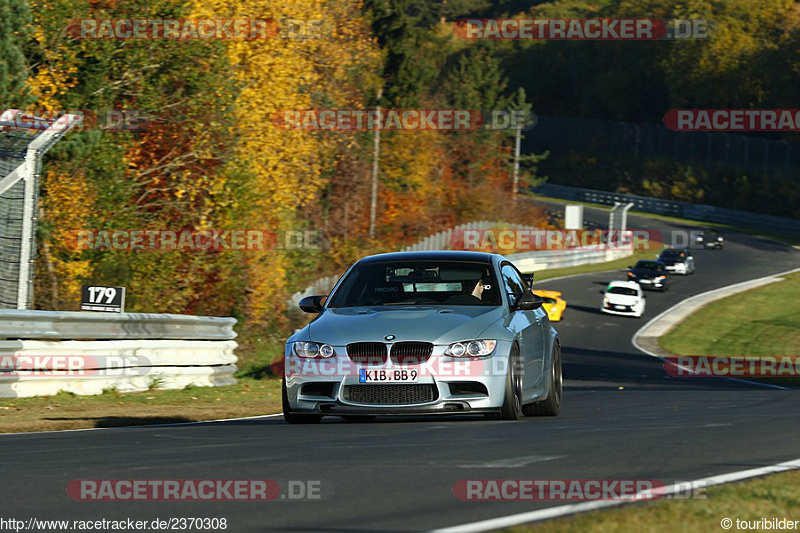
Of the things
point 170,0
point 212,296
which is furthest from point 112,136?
point 212,296

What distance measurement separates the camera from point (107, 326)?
15305 millimetres

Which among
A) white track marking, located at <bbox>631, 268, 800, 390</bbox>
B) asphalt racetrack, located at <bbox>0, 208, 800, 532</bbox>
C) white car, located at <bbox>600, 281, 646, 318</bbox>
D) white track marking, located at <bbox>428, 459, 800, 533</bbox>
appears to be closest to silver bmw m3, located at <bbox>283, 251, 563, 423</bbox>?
asphalt racetrack, located at <bbox>0, 208, 800, 532</bbox>

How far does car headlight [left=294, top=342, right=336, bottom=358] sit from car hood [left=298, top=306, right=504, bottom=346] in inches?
2.0

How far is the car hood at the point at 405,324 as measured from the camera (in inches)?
411

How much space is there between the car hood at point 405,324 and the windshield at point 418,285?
0.25 metres

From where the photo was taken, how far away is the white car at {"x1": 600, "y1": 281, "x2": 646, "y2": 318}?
4756 centimetres

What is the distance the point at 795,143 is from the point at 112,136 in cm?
8304

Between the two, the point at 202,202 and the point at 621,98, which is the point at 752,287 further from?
the point at 621,98

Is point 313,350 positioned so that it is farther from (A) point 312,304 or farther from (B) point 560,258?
(B) point 560,258

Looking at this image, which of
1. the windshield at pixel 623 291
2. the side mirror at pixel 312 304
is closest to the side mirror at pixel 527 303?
the side mirror at pixel 312 304

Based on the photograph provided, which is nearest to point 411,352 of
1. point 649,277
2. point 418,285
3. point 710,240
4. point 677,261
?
point 418,285
